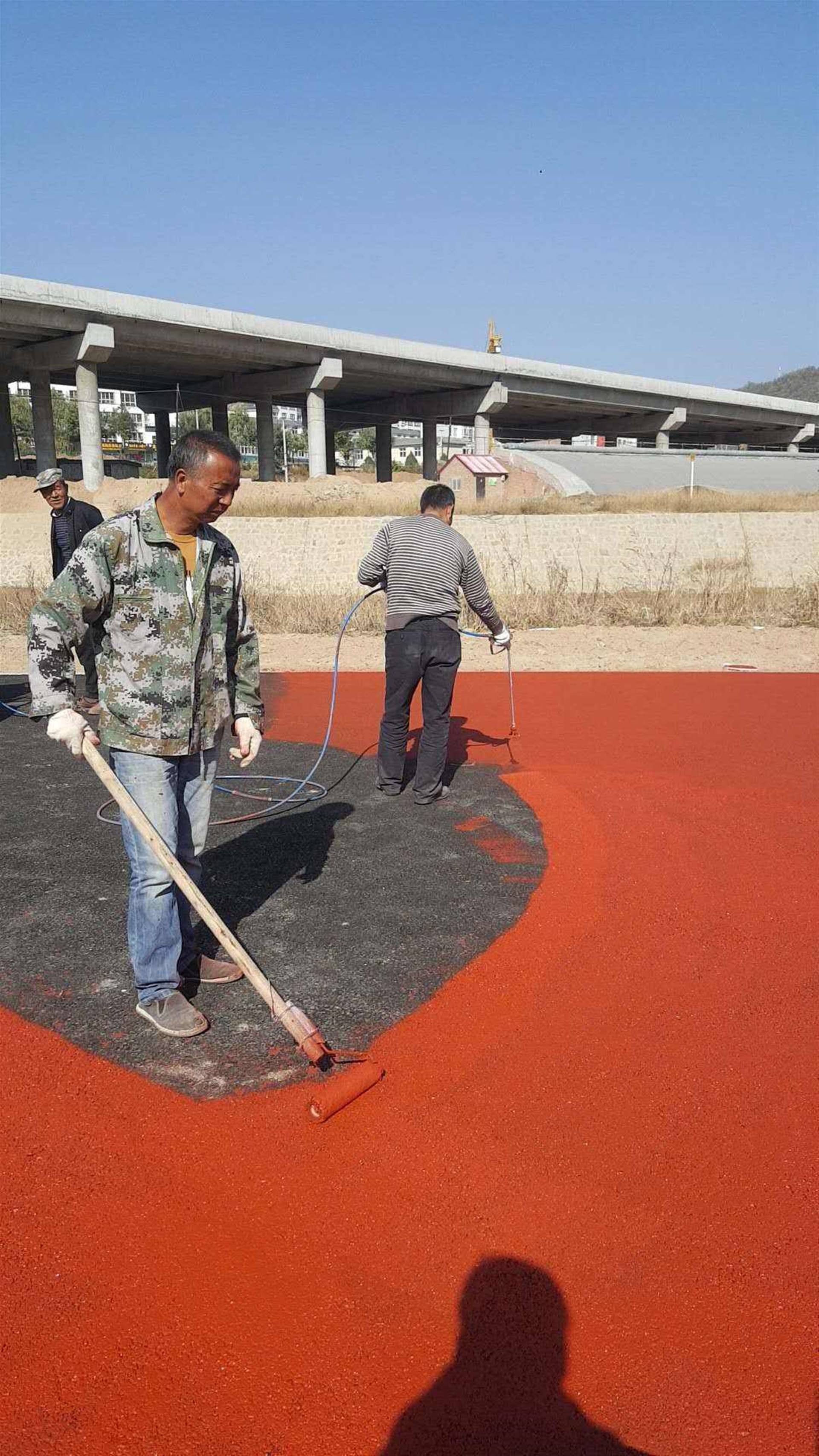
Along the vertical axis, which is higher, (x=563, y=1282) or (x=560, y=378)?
(x=560, y=378)

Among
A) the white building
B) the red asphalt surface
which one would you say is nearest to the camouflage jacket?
the red asphalt surface

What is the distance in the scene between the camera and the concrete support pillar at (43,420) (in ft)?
106

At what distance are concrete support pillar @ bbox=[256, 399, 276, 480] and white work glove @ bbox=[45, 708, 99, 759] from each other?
3757 cm

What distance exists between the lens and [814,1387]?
2283mm

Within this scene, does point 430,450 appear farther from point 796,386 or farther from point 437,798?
point 796,386

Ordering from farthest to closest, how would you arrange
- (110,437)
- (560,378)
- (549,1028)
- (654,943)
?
1. (110,437)
2. (560,378)
3. (654,943)
4. (549,1028)

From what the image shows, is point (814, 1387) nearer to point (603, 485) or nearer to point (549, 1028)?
point (549, 1028)

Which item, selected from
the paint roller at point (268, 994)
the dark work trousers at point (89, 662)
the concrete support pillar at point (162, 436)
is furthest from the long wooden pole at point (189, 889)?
the concrete support pillar at point (162, 436)

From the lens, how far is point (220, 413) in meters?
45.0

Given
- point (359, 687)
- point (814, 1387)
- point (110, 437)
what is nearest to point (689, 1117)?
point (814, 1387)

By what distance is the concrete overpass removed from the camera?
29469 millimetres

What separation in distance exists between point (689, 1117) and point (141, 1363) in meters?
1.81

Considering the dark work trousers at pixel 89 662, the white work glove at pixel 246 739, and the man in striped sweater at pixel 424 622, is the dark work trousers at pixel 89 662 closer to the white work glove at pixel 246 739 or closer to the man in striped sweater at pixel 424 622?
the man in striped sweater at pixel 424 622

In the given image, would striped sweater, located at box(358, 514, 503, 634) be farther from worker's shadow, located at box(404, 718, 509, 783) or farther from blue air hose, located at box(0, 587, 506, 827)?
worker's shadow, located at box(404, 718, 509, 783)
